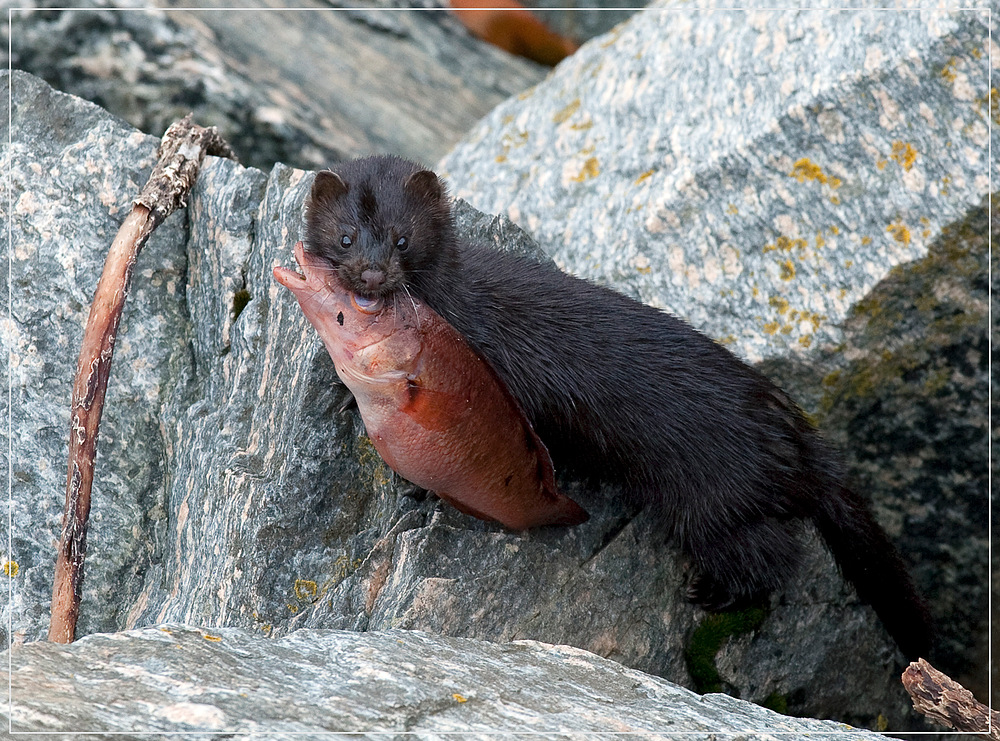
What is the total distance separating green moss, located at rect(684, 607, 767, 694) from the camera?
15.7 ft

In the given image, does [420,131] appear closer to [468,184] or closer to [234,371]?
[468,184]

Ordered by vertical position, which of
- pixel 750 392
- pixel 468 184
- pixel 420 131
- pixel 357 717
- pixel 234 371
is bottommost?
pixel 357 717

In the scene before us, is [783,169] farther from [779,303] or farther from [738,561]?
[738,561]

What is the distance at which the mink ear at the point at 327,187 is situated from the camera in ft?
13.8

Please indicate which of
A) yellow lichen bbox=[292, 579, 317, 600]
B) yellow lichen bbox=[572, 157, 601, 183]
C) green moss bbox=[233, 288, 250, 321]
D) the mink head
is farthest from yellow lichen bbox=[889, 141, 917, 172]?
yellow lichen bbox=[292, 579, 317, 600]

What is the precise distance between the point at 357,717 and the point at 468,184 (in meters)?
4.72

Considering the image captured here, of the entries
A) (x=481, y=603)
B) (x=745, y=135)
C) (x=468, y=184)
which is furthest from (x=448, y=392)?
(x=468, y=184)

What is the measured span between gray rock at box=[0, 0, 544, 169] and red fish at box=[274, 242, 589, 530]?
339 centimetres

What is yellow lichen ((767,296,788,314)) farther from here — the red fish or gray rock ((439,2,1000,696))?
the red fish

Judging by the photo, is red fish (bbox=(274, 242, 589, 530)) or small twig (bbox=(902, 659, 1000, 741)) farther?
red fish (bbox=(274, 242, 589, 530))

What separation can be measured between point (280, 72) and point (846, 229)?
15.1 ft

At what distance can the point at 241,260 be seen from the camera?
4.85 m

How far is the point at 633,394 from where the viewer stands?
4648mm

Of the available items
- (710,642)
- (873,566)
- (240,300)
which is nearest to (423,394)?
(240,300)
